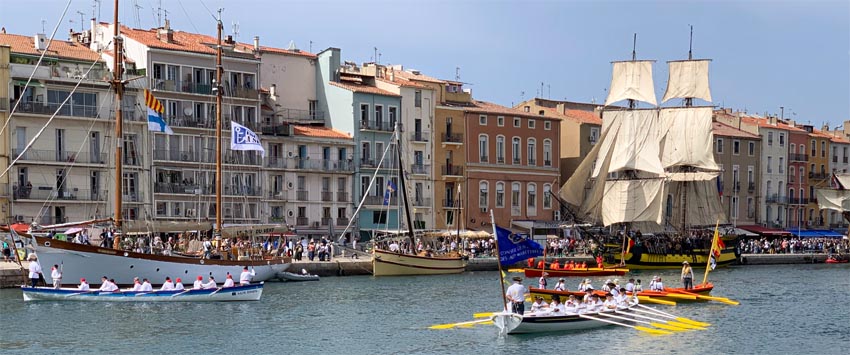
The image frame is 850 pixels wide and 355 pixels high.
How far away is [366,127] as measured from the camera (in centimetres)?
8906

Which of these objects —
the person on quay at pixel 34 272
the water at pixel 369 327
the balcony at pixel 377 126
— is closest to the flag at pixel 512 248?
the water at pixel 369 327

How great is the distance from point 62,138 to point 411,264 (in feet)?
77.5

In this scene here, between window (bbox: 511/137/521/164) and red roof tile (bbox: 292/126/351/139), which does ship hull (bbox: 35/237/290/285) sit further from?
window (bbox: 511/137/521/164)

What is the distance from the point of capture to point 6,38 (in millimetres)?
76000

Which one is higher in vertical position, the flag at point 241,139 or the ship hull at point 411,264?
the flag at point 241,139

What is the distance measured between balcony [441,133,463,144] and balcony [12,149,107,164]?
28.8 metres

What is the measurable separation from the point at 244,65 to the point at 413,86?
15.0 metres

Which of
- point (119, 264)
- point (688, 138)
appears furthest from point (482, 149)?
point (119, 264)

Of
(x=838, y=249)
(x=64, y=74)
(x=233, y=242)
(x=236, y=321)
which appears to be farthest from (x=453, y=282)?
(x=838, y=249)

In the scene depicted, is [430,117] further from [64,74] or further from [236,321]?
[236,321]

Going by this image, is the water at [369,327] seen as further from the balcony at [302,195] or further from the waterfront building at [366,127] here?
the waterfront building at [366,127]

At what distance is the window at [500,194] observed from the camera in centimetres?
9638

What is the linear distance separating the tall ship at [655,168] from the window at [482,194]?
6498 mm

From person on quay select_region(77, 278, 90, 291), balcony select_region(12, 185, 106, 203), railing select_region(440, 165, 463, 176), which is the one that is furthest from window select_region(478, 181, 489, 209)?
person on quay select_region(77, 278, 90, 291)
